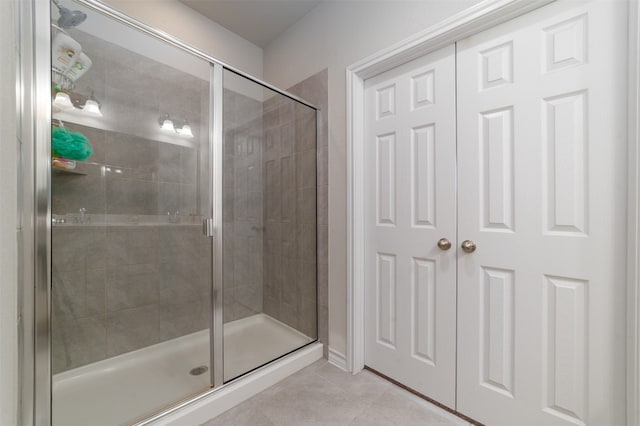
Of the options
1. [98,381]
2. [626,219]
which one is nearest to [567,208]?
[626,219]

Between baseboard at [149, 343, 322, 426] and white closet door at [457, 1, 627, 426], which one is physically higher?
white closet door at [457, 1, 627, 426]

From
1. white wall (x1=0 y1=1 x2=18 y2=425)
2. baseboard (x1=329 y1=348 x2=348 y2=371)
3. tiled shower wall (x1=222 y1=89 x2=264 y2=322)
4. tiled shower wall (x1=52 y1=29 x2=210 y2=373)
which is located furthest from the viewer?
baseboard (x1=329 y1=348 x2=348 y2=371)

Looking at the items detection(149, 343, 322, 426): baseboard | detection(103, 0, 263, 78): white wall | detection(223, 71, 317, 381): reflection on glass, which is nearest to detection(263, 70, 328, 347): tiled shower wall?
detection(223, 71, 317, 381): reflection on glass

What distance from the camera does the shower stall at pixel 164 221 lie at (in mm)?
1243

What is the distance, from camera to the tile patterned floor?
128cm

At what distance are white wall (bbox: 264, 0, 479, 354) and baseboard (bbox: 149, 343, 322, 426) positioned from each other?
250 millimetres

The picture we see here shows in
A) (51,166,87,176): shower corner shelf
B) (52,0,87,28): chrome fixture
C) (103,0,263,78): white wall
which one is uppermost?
(103,0,263,78): white wall

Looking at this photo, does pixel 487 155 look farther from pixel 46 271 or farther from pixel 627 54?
pixel 46 271

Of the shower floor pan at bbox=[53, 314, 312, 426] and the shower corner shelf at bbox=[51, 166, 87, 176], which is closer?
the shower corner shelf at bbox=[51, 166, 87, 176]

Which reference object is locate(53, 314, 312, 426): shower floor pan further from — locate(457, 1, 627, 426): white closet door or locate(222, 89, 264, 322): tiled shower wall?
locate(457, 1, 627, 426): white closet door

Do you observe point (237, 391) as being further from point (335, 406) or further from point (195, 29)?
point (195, 29)

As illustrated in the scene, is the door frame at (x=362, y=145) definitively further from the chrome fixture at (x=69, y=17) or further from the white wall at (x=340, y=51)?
the chrome fixture at (x=69, y=17)

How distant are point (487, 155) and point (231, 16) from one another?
6.99ft

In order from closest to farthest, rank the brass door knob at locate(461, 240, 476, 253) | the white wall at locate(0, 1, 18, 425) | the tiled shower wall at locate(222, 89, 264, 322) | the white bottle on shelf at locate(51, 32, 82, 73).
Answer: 1. the white wall at locate(0, 1, 18, 425)
2. the white bottle on shelf at locate(51, 32, 82, 73)
3. the brass door knob at locate(461, 240, 476, 253)
4. the tiled shower wall at locate(222, 89, 264, 322)
